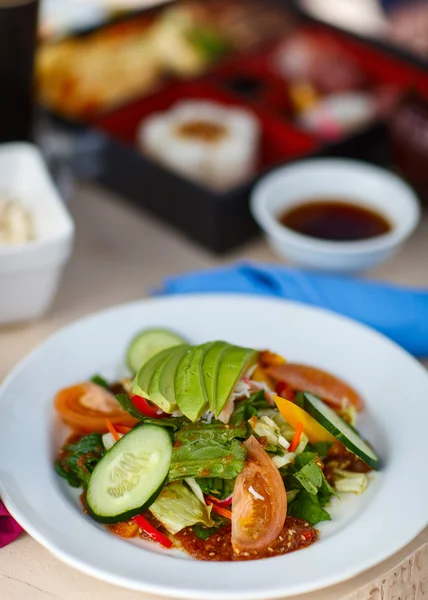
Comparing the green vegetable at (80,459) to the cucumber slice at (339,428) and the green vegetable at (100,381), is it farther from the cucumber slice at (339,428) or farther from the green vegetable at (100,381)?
the cucumber slice at (339,428)

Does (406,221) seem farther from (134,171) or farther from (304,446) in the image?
(304,446)

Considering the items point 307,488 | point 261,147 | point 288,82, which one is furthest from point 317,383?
point 288,82

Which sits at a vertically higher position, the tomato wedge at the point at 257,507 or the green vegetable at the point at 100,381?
the tomato wedge at the point at 257,507

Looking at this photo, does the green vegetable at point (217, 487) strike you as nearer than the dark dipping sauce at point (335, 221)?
Yes

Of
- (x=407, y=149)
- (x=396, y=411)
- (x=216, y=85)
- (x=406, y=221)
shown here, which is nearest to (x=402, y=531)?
(x=396, y=411)

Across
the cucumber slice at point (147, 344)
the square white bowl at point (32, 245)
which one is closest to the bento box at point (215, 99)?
the square white bowl at point (32, 245)

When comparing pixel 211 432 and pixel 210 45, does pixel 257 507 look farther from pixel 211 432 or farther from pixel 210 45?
pixel 210 45

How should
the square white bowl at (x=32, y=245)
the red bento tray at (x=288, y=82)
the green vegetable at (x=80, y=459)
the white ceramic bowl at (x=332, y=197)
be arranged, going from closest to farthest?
the green vegetable at (x=80, y=459) → the square white bowl at (x=32, y=245) → the white ceramic bowl at (x=332, y=197) → the red bento tray at (x=288, y=82)
